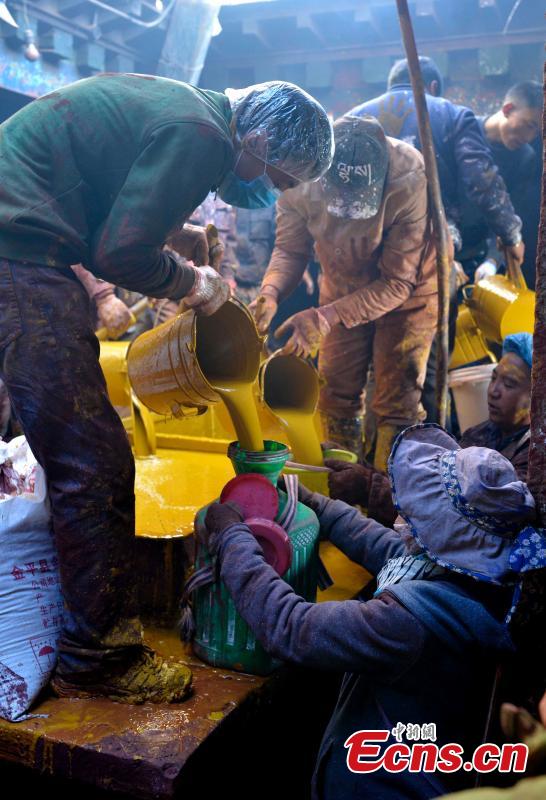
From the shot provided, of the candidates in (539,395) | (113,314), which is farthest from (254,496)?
(113,314)

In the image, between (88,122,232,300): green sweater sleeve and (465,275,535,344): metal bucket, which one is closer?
(88,122,232,300): green sweater sleeve

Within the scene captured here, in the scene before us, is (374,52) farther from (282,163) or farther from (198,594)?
(198,594)

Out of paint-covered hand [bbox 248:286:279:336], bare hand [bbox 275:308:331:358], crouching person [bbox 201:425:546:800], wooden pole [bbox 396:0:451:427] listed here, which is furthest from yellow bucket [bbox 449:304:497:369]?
crouching person [bbox 201:425:546:800]

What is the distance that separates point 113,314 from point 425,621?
291 cm

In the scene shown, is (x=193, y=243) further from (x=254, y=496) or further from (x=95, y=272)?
(x=254, y=496)

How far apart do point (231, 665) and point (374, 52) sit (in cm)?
739

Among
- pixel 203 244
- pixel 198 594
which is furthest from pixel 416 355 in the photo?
pixel 198 594

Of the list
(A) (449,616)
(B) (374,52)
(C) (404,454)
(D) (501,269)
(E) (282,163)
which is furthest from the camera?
(B) (374,52)

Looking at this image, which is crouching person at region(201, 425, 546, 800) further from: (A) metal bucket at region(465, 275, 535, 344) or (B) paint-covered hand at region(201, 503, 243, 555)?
(A) metal bucket at region(465, 275, 535, 344)

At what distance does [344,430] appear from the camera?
4.62m

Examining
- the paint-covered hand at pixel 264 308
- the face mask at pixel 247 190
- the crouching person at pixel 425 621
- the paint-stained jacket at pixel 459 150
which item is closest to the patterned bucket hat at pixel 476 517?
the crouching person at pixel 425 621

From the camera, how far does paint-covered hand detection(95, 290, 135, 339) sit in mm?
4051

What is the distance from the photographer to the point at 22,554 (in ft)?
7.08

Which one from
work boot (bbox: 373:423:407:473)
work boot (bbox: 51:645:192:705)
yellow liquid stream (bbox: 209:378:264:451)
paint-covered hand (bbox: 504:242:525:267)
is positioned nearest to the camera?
work boot (bbox: 51:645:192:705)
